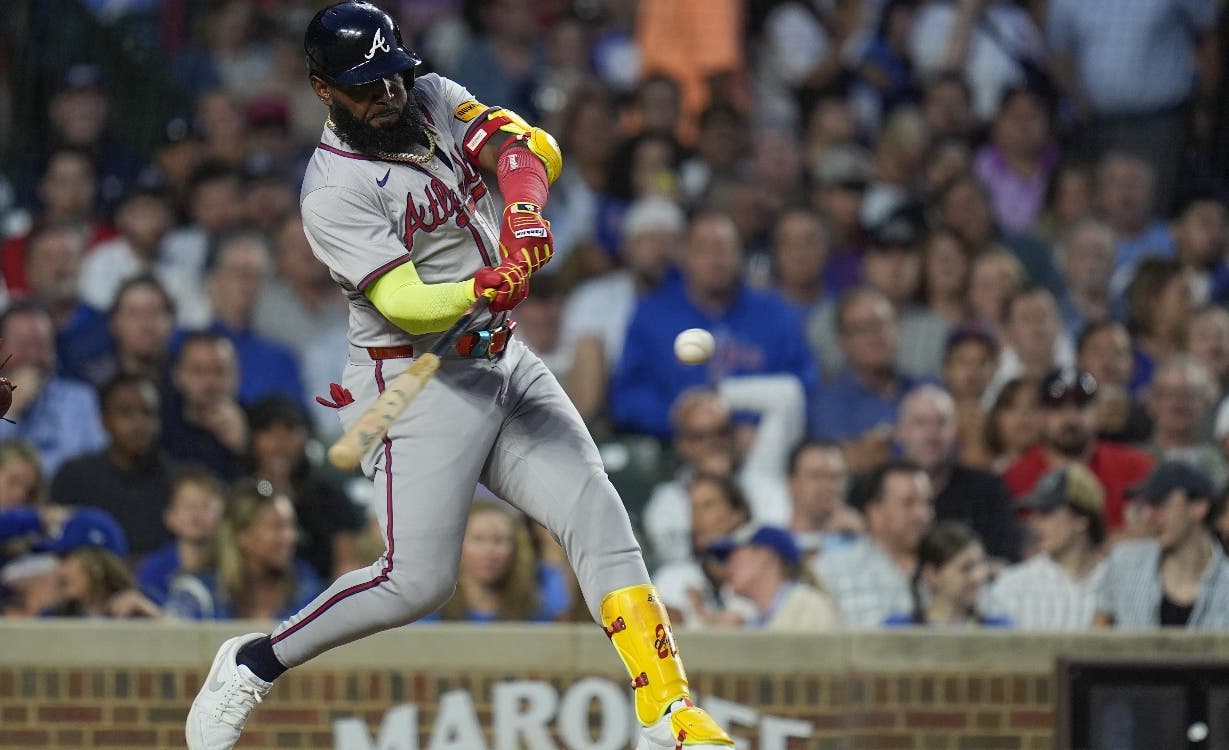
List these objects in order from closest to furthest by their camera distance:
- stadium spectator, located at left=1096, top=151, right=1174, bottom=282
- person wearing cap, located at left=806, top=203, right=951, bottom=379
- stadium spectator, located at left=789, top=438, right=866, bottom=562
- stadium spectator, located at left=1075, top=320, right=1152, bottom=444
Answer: stadium spectator, located at left=789, top=438, right=866, bottom=562 < stadium spectator, located at left=1075, top=320, right=1152, bottom=444 < person wearing cap, located at left=806, top=203, right=951, bottom=379 < stadium spectator, located at left=1096, top=151, right=1174, bottom=282

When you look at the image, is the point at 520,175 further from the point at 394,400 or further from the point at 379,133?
the point at 394,400

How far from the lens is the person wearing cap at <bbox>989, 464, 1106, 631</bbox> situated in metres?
6.14

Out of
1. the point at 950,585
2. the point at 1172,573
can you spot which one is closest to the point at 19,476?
the point at 950,585

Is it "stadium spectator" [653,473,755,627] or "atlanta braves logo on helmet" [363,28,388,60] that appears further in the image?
"stadium spectator" [653,473,755,627]

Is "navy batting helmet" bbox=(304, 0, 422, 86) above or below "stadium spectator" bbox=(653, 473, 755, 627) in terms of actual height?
above

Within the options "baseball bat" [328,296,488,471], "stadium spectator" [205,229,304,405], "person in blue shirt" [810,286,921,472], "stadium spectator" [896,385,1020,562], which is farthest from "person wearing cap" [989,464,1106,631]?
"stadium spectator" [205,229,304,405]

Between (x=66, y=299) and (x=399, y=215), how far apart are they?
154 inches

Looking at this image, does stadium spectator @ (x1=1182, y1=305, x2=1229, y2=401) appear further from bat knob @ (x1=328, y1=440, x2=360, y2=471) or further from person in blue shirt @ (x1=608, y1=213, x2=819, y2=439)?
bat knob @ (x1=328, y1=440, x2=360, y2=471)

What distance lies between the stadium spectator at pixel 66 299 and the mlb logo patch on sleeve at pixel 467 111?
3.41 meters

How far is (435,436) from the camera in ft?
14.0

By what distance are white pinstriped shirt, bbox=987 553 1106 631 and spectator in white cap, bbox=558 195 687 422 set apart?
1.97 meters

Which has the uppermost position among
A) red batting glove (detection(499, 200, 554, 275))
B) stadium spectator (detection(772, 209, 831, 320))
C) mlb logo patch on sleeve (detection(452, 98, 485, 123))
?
stadium spectator (detection(772, 209, 831, 320))

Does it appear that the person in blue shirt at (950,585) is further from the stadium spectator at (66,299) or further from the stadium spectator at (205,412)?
the stadium spectator at (66,299)

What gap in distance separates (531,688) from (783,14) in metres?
5.29
